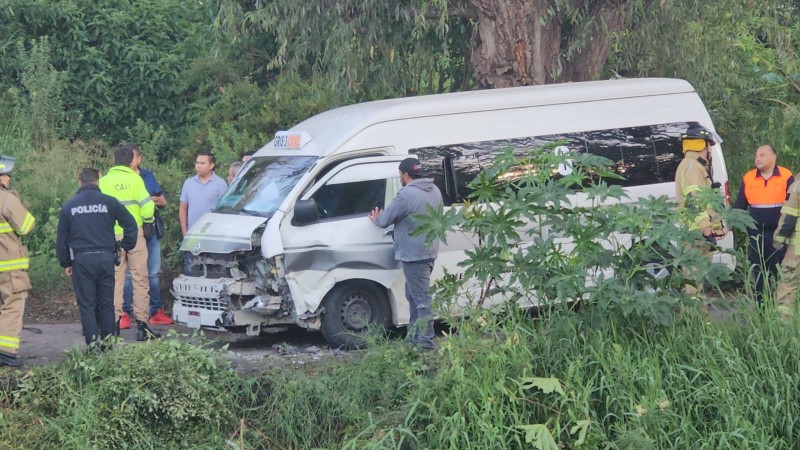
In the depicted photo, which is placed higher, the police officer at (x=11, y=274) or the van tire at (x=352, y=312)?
the police officer at (x=11, y=274)

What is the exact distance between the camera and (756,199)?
32.7 feet

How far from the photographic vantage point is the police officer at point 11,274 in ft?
28.8

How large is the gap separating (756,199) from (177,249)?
255 inches

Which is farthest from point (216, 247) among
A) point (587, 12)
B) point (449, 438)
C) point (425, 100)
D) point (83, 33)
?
point (83, 33)

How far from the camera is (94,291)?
30.2 ft

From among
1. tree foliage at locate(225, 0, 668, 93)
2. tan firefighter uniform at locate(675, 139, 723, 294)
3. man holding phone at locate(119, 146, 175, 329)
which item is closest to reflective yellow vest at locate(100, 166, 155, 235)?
man holding phone at locate(119, 146, 175, 329)

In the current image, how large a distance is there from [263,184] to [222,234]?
73cm

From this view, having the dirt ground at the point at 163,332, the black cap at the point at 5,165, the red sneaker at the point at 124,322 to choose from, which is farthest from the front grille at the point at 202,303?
the black cap at the point at 5,165

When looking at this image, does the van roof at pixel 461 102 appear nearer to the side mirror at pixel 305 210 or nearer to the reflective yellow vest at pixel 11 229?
the side mirror at pixel 305 210

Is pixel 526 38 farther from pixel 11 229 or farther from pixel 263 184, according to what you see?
pixel 11 229

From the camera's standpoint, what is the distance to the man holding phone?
11.2 metres

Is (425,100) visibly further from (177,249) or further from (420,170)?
(177,249)

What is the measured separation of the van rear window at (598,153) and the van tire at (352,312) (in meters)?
1.18

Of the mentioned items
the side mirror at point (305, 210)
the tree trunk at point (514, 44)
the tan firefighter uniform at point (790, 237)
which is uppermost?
the tree trunk at point (514, 44)
